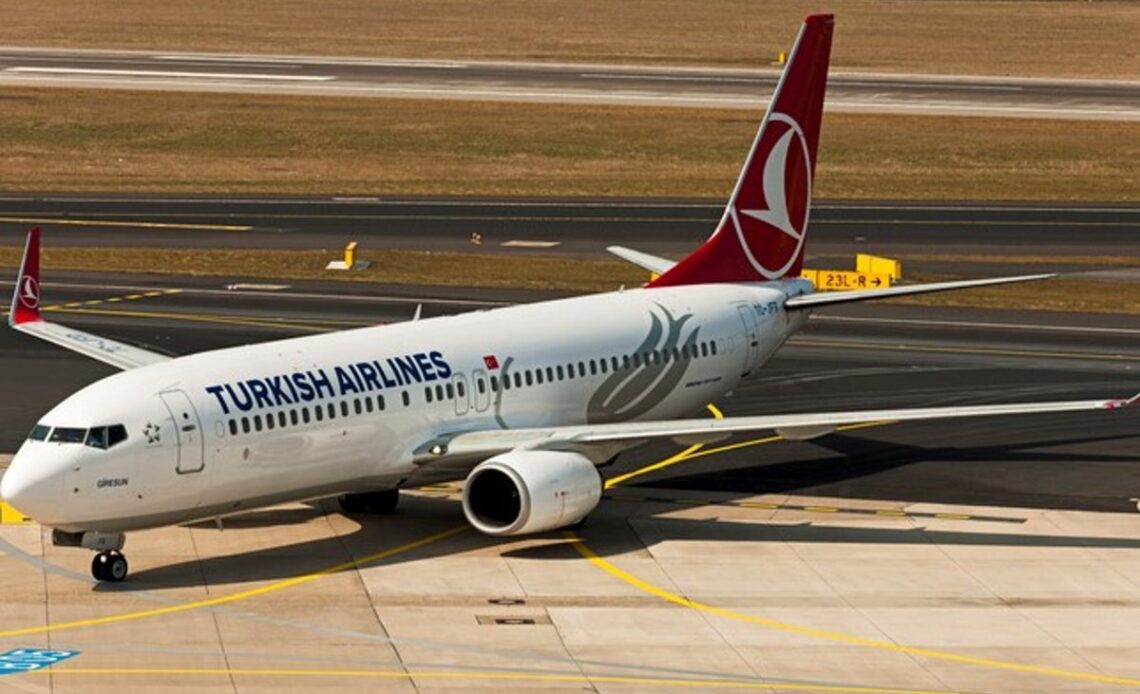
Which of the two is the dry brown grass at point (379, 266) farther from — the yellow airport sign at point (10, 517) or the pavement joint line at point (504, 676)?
the pavement joint line at point (504, 676)

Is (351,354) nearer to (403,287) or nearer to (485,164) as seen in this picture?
(403,287)

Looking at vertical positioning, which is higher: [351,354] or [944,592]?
[351,354]

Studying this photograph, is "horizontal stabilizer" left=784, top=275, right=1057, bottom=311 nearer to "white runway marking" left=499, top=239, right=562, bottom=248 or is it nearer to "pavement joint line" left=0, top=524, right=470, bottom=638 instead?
"pavement joint line" left=0, top=524, right=470, bottom=638

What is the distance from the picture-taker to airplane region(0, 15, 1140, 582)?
45.8 m

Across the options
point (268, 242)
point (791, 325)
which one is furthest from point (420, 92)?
point (791, 325)

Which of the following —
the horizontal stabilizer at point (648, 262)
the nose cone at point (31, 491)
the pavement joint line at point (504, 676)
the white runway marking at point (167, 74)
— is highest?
the white runway marking at point (167, 74)

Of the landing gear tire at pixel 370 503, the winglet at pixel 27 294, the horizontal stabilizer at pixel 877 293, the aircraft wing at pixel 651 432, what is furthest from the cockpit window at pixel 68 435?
the horizontal stabilizer at pixel 877 293

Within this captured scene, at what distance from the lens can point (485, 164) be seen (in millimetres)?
115938

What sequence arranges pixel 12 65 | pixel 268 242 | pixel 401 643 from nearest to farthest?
pixel 401 643 < pixel 268 242 < pixel 12 65

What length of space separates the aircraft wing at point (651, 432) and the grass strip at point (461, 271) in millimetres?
33029

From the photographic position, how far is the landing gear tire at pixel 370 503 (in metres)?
A: 53.0

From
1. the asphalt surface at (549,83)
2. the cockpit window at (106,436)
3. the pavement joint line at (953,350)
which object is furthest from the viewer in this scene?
the asphalt surface at (549,83)

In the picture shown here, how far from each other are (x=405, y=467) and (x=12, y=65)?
110 meters

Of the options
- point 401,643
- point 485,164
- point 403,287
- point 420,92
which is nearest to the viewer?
point 401,643
